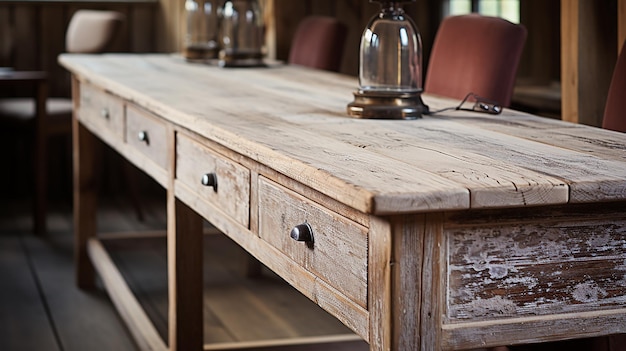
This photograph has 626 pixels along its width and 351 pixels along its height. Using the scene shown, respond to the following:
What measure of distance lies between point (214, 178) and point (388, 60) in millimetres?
395

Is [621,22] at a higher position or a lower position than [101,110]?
higher

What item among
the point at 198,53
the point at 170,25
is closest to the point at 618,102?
the point at 198,53

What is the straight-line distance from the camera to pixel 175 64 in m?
3.25

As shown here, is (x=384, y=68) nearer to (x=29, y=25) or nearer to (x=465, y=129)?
(x=465, y=129)

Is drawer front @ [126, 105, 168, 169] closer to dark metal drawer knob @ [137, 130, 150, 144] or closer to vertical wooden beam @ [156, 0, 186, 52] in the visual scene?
dark metal drawer knob @ [137, 130, 150, 144]

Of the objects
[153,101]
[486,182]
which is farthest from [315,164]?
[153,101]

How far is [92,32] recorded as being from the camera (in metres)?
4.75

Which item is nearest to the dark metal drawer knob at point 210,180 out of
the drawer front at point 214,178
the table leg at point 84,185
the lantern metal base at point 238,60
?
the drawer front at point 214,178

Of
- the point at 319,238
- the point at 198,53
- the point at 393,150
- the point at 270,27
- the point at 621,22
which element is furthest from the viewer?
the point at 270,27

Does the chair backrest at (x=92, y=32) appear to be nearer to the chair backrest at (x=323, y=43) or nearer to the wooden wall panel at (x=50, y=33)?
the wooden wall panel at (x=50, y=33)

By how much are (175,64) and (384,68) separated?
160 cm

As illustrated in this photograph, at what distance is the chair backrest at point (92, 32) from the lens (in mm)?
4727

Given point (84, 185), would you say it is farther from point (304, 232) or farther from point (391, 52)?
point (304, 232)

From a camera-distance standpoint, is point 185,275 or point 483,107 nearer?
point 483,107
